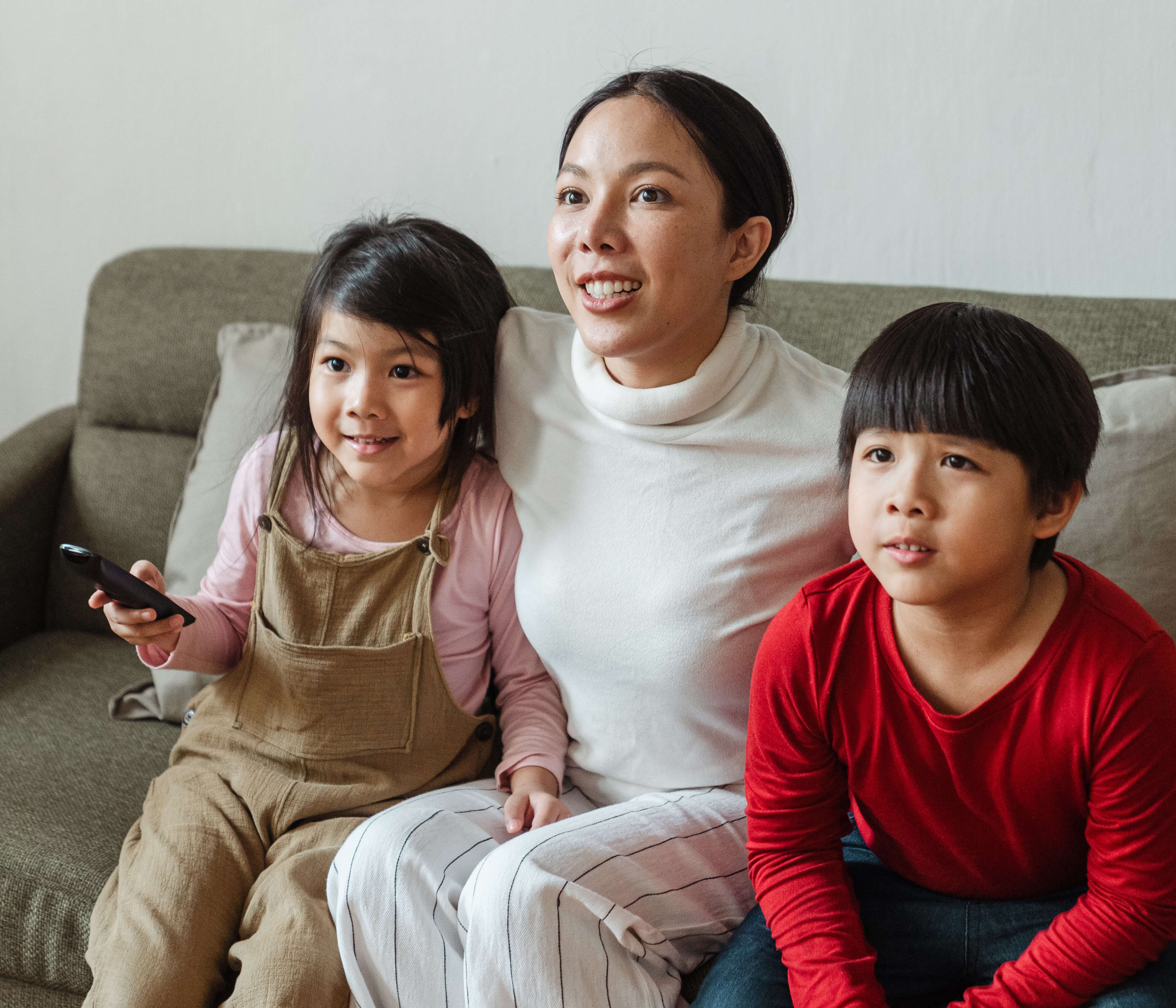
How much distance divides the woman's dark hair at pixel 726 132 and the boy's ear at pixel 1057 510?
0.45 metres

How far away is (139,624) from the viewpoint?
1202mm

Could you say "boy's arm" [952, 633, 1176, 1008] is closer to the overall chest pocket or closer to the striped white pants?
the striped white pants

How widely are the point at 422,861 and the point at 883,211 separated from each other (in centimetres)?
113

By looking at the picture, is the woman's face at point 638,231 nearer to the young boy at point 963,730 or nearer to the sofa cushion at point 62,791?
the young boy at point 963,730

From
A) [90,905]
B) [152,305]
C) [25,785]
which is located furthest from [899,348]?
[152,305]

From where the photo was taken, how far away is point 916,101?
5.08 ft

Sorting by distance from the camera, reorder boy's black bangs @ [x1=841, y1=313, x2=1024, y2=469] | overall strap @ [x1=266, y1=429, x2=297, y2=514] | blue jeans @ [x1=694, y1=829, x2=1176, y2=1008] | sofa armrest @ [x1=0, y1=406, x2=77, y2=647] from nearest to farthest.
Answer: boy's black bangs @ [x1=841, y1=313, x2=1024, y2=469] → blue jeans @ [x1=694, y1=829, x2=1176, y2=1008] → overall strap @ [x1=266, y1=429, x2=297, y2=514] → sofa armrest @ [x1=0, y1=406, x2=77, y2=647]

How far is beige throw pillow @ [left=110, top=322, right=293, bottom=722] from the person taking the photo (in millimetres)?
1558

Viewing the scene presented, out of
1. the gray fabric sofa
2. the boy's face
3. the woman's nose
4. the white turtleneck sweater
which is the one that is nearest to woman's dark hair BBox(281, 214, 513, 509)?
the white turtleneck sweater

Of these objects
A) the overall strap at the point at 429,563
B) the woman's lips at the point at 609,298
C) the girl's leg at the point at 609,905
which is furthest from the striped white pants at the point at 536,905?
the woman's lips at the point at 609,298

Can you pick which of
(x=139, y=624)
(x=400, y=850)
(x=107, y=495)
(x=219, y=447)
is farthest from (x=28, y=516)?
(x=400, y=850)

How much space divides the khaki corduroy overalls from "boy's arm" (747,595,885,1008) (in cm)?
42

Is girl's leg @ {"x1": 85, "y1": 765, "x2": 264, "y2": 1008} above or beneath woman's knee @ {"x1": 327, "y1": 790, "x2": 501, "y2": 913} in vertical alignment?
beneath

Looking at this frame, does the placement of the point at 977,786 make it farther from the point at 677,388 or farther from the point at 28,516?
the point at 28,516
